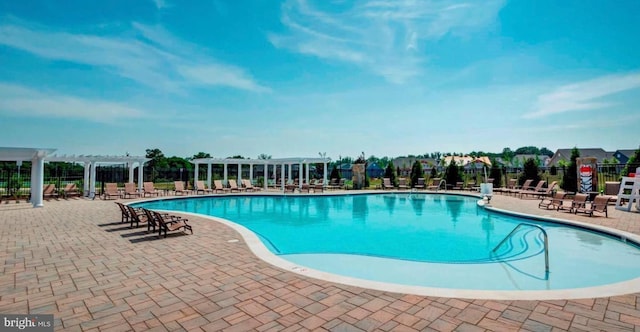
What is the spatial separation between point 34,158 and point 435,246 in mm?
15072

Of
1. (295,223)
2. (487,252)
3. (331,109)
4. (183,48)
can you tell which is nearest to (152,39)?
(183,48)

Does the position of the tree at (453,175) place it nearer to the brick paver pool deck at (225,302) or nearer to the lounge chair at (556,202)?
the lounge chair at (556,202)

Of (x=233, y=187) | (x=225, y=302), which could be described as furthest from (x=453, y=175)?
(x=225, y=302)

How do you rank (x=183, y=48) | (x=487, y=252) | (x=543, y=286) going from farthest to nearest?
A: (x=183, y=48) < (x=487, y=252) < (x=543, y=286)

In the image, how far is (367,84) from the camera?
1330cm

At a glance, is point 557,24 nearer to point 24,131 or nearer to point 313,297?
point 313,297

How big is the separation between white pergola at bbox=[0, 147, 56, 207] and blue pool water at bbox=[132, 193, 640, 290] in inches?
180

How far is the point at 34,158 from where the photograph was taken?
12.5m

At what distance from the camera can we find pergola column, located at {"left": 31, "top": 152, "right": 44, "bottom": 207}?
12.4m

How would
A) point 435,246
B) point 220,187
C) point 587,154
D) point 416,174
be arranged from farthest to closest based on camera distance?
point 587,154 < point 416,174 < point 220,187 < point 435,246

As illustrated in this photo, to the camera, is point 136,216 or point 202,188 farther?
point 202,188

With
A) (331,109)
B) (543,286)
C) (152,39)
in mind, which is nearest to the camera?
(543,286)

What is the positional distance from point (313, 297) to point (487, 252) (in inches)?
204
